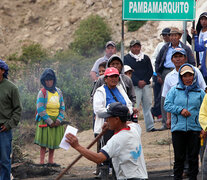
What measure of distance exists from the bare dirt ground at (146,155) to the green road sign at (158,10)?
2456mm

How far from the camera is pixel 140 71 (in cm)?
1139

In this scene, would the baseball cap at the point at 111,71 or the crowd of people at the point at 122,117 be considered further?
the baseball cap at the point at 111,71

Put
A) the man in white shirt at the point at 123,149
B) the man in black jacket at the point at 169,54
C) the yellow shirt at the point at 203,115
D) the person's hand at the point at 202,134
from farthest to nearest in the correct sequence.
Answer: the man in black jacket at the point at 169,54 → the person's hand at the point at 202,134 → the yellow shirt at the point at 203,115 → the man in white shirt at the point at 123,149

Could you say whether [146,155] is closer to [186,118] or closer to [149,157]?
[149,157]

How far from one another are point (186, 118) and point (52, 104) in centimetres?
313

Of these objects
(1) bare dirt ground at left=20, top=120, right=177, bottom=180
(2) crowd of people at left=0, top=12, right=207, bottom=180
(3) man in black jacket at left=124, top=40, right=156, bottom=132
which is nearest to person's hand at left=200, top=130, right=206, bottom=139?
(2) crowd of people at left=0, top=12, right=207, bottom=180

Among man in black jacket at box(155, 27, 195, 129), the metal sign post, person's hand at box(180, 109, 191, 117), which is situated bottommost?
person's hand at box(180, 109, 191, 117)

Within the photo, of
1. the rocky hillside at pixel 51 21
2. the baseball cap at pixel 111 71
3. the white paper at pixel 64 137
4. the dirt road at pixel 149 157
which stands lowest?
the dirt road at pixel 149 157

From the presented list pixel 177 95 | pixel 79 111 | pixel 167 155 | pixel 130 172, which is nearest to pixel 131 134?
pixel 130 172

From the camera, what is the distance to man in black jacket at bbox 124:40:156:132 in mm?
11219

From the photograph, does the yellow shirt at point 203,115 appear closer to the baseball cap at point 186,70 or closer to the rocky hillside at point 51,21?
the baseball cap at point 186,70

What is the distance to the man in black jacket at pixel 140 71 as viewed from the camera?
1122cm

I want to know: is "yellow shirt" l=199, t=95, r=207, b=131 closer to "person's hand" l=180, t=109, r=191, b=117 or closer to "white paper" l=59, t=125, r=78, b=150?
"person's hand" l=180, t=109, r=191, b=117

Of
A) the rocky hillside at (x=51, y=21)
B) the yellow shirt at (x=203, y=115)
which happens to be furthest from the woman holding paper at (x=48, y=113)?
the rocky hillside at (x=51, y=21)
